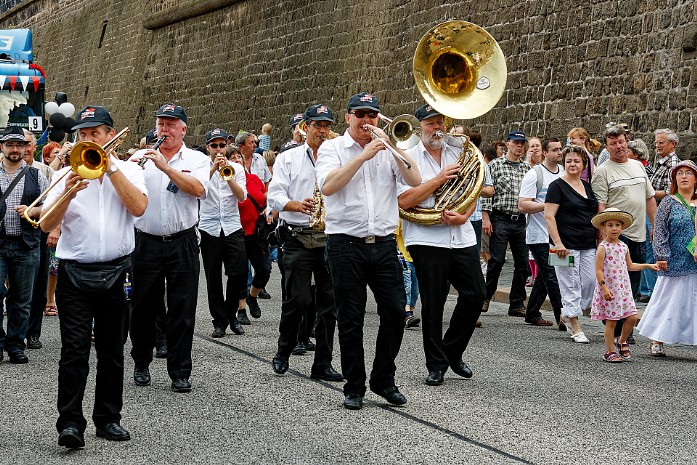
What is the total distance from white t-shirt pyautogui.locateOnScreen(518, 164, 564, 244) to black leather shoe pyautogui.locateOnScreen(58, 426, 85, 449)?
6.27 m

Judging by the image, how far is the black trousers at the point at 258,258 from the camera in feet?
38.8

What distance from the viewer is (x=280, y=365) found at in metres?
8.25

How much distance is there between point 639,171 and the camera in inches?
436

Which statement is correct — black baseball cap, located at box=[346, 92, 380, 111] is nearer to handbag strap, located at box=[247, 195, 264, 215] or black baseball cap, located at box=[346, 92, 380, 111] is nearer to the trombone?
the trombone

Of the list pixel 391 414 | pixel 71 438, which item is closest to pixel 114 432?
pixel 71 438

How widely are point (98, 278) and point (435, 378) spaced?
8.54 ft

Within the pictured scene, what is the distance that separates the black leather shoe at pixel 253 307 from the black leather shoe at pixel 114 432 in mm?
5457

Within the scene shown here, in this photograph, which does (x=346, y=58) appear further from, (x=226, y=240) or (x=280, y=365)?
(x=280, y=365)

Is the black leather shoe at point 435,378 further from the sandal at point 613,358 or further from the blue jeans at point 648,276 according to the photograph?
the blue jeans at point 648,276

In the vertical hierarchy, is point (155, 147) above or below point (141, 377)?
above

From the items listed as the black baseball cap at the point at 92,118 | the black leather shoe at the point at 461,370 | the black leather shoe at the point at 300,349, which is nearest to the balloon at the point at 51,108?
the black leather shoe at the point at 300,349

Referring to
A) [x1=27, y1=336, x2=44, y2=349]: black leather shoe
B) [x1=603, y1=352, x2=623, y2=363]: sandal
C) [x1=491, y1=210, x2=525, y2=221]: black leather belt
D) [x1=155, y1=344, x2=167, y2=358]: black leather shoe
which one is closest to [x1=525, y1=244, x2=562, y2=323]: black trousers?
[x1=491, y1=210, x2=525, y2=221]: black leather belt

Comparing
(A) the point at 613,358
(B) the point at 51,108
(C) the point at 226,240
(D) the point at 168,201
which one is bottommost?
(A) the point at 613,358

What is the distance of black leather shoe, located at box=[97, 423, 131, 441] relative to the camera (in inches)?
243
